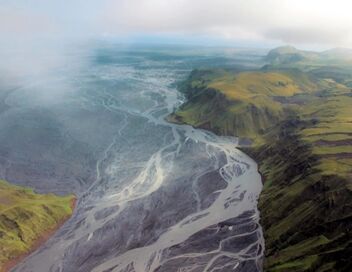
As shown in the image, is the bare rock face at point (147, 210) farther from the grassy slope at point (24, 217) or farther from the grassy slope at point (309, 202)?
the grassy slope at point (309, 202)

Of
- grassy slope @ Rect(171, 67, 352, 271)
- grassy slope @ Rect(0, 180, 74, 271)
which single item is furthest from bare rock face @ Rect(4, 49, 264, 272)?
grassy slope @ Rect(171, 67, 352, 271)

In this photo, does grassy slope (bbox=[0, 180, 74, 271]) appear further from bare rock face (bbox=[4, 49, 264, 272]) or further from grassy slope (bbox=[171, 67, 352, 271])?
grassy slope (bbox=[171, 67, 352, 271])

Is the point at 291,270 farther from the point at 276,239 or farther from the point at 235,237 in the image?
the point at 235,237

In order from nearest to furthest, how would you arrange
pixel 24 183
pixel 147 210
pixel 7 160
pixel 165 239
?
1. pixel 165 239
2. pixel 147 210
3. pixel 24 183
4. pixel 7 160

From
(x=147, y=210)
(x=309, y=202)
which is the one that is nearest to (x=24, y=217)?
(x=147, y=210)

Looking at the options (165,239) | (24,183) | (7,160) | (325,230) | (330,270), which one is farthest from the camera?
(7,160)

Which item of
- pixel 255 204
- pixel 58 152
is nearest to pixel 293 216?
pixel 255 204

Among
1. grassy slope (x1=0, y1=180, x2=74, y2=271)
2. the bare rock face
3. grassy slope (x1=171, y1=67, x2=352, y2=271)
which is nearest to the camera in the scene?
grassy slope (x1=171, y1=67, x2=352, y2=271)

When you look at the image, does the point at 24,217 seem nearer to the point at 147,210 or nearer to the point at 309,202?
the point at 147,210

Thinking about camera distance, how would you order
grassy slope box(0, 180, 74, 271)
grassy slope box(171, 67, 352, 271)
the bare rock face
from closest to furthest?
grassy slope box(171, 67, 352, 271) < the bare rock face < grassy slope box(0, 180, 74, 271)
